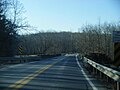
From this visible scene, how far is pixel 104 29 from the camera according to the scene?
7606 centimetres

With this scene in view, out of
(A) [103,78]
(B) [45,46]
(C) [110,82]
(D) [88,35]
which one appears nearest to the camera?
(C) [110,82]

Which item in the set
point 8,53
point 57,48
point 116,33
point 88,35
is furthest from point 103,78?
point 57,48

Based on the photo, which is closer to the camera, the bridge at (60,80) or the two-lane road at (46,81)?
the bridge at (60,80)

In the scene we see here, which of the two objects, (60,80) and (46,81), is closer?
(46,81)

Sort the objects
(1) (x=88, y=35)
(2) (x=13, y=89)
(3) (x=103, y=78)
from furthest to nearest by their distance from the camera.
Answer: (1) (x=88, y=35)
(3) (x=103, y=78)
(2) (x=13, y=89)

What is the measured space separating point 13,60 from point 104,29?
32.7 metres

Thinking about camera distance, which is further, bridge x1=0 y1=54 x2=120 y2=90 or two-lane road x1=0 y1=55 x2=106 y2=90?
two-lane road x1=0 y1=55 x2=106 y2=90

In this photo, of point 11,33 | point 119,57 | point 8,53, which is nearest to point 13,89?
point 119,57

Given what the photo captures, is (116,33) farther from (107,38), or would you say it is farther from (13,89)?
(107,38)

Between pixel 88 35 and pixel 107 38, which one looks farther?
pixel 88 35

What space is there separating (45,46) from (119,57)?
140979 millimetres

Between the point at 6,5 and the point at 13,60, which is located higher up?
the point at 6,5

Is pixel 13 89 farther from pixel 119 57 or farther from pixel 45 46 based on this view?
pixel 45 46

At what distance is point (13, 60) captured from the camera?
1912 inches
